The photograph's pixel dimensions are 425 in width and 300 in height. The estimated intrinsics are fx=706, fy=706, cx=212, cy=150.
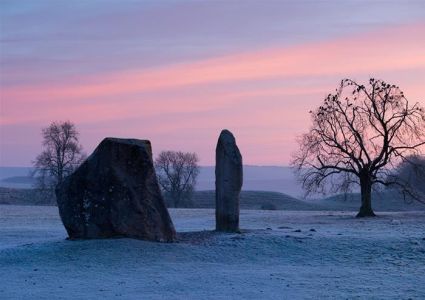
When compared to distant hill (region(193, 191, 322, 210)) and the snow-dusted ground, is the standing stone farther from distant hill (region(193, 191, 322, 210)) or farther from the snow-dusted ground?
distant hill (region(193, 191, 322, 210))

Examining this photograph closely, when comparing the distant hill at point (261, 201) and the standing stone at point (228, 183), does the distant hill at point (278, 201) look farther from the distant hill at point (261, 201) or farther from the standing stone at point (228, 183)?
the standing stone at point (228, 183)

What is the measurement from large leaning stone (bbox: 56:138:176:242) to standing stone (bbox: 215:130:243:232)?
10.2ft

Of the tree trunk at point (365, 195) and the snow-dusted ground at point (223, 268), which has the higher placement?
the tree trunk at point (365, 195)

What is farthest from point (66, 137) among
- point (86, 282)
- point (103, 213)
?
point (86, 282)

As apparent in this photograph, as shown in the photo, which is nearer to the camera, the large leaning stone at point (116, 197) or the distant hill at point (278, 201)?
the large leaning stone at point (116, 197)

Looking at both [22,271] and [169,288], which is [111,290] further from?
[22,271]

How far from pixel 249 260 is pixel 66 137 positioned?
2208 inches

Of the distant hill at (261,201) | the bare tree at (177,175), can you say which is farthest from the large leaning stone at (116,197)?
the bare tree at (177,175)

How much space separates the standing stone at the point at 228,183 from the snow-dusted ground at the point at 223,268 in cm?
80

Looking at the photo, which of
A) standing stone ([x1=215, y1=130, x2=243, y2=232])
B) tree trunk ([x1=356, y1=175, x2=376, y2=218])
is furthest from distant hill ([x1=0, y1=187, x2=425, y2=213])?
standing stone ([x1=215, y1=130, x2=243, y2=232])

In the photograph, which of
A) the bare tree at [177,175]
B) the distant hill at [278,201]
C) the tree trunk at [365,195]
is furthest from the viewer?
the bare tree at [177,175]

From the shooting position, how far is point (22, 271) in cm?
1797

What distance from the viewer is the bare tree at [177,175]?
8256cm

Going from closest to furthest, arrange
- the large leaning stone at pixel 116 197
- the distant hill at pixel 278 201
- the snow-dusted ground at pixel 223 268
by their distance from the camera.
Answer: the snow-dusted ground at pixel 223 268
the large leaning stone at pixel 116 197
the distant hill at pixel 278 201
